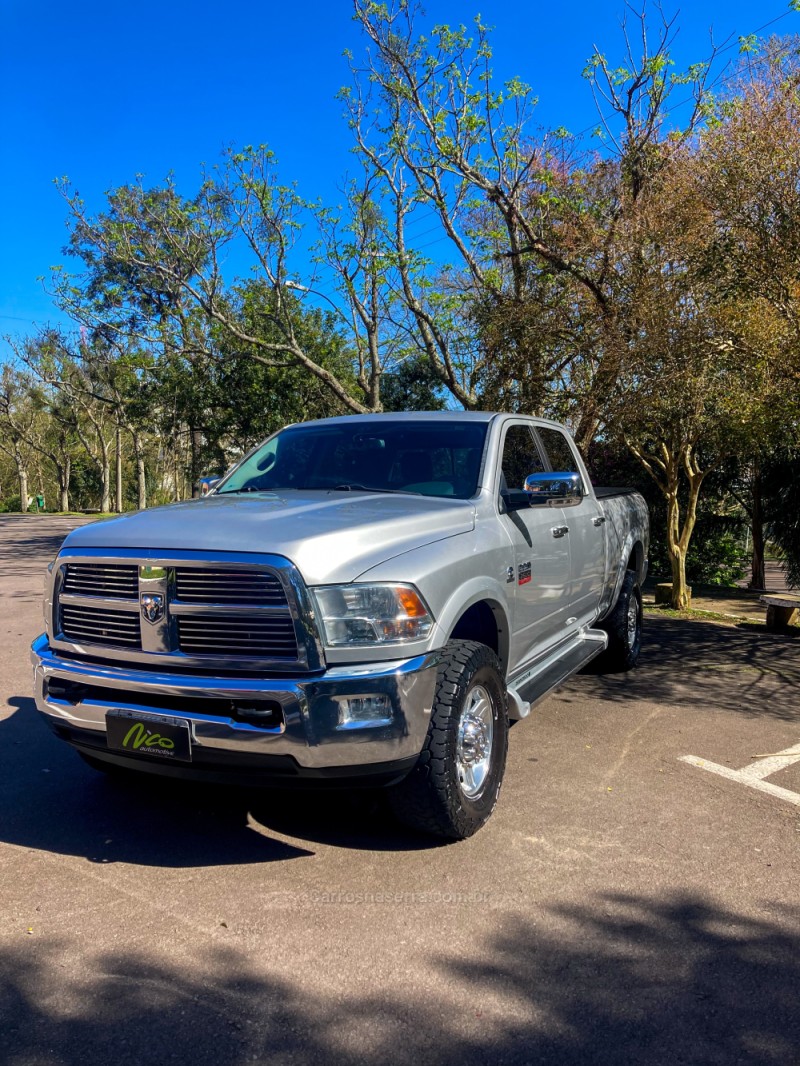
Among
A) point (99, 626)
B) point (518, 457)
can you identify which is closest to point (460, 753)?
point (99, 626)

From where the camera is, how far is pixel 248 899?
3186 mm

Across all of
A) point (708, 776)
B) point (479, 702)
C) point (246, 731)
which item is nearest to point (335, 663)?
point (246, 731)

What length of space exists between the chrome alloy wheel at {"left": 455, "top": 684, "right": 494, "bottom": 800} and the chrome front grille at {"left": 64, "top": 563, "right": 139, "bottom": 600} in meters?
1.53

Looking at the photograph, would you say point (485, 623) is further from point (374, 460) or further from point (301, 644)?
point (301, 644)

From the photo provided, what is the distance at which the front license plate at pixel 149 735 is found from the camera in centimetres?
316

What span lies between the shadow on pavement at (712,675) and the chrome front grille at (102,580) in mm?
3961

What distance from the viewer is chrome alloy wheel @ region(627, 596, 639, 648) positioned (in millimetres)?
7199

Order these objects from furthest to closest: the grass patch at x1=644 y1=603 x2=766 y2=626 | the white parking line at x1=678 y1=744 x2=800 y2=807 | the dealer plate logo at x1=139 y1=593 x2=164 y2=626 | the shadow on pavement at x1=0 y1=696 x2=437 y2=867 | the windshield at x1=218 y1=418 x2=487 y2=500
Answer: the grass patch at x1=644 y1=603 x2=766 y2=626 → the windshield at x1=218 y1=418 x2=487 y2=500 → the white parking line at x1=678 y1=744 x2=800 y2=807 → the shadow on pavement at x1=0 y1=696 x2=437 y2=867 → the dealer plate logo at x1=139 y1=593 x2=164 y2=626

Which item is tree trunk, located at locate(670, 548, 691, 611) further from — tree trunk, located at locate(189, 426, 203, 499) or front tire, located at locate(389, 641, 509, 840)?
tree trunk, located at locate(189, 426, 203, 499)

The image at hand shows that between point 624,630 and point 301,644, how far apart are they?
4.61 meters

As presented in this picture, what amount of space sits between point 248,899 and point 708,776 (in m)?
2.75

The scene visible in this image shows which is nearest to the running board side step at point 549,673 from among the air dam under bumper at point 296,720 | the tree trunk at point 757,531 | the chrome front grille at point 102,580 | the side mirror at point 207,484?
the air dam under bumper at point 296,720

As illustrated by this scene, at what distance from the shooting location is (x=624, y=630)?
23.2ft

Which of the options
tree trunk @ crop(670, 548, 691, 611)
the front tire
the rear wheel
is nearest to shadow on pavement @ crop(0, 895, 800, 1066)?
the front tire
